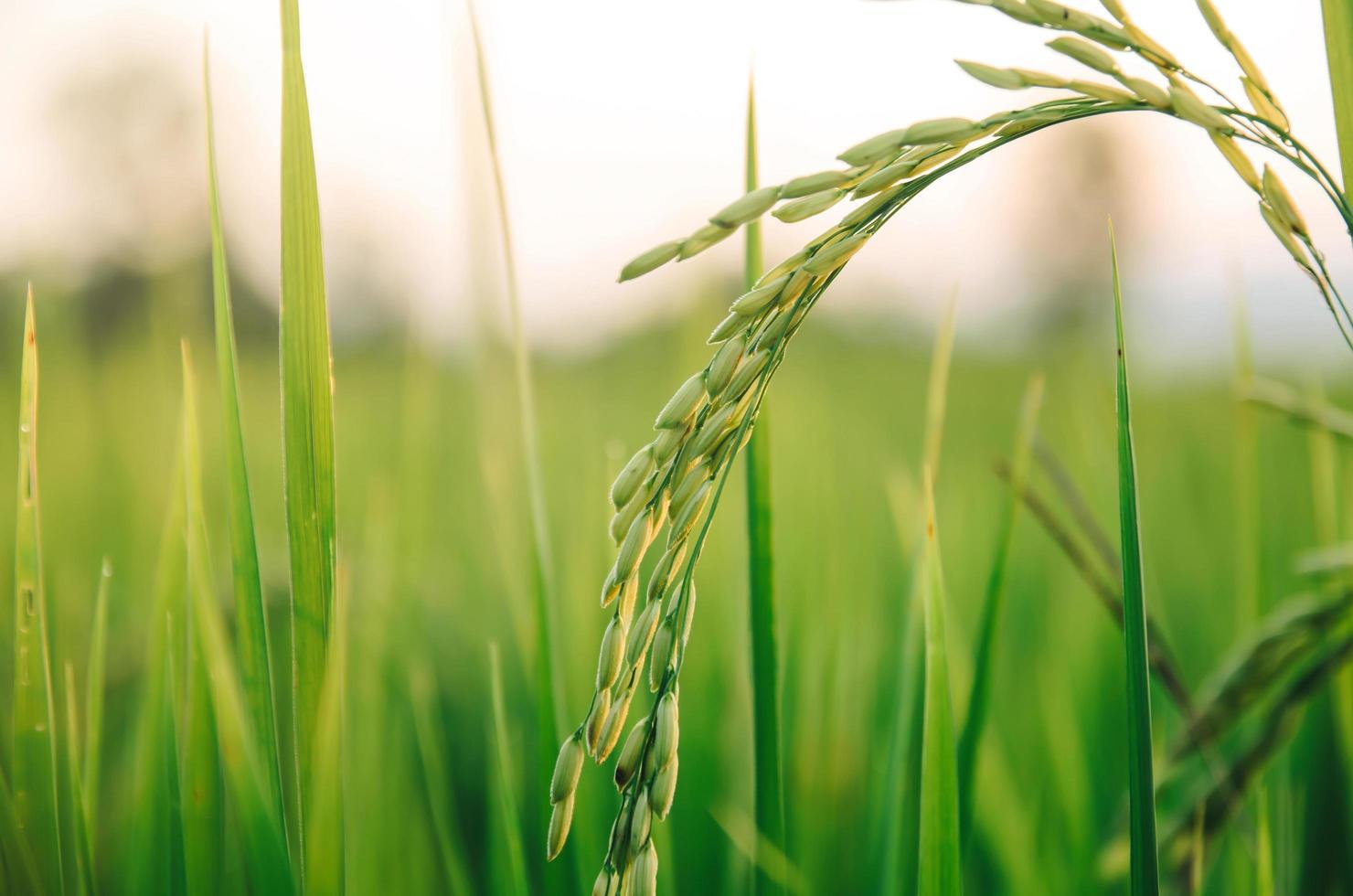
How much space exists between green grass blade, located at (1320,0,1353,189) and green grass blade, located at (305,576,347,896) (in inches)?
19.2

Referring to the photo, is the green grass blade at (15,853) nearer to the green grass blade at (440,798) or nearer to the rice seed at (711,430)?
the green grass blade at (440,798)

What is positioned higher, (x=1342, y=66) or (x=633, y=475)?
(x=1342, y=66)

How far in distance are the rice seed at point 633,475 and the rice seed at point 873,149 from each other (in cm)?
14

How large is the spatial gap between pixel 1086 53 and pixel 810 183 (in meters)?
0.12

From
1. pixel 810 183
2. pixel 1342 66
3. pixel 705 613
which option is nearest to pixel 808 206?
pixel 810 183

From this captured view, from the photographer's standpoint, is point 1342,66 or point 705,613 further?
point 705,613

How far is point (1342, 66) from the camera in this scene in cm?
36

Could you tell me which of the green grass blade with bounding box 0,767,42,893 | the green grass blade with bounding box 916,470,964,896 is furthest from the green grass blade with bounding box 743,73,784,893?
the green grass blade with bounding box 0,767,42,893

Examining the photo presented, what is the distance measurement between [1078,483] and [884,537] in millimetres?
354

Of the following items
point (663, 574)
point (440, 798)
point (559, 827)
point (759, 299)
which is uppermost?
point (759, 299)

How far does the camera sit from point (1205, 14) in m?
0.35

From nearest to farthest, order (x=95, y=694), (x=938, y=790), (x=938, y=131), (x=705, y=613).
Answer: (x=938, y=131), (x=938, y=790), (x=95, y=694), (x=705, y=613)

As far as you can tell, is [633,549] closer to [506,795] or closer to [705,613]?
[506,795]

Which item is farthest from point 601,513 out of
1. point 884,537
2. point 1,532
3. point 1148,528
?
point 1148,528
